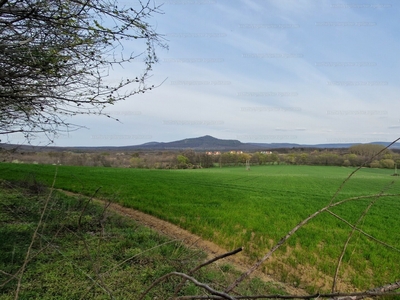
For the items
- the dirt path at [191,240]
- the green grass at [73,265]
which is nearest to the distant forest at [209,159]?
the dirt path at [191,240]

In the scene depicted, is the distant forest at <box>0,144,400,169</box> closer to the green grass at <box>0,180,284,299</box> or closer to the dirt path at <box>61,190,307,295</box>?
the dirt path at <box>61,190,307,295</box>

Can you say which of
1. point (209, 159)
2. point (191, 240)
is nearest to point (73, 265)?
point (191, 240)

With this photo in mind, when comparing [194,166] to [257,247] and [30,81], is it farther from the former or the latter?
[30,81]

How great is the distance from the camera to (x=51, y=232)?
5336 mm

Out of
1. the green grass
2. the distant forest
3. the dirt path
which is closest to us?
the green grass

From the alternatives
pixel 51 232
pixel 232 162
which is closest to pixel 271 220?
pixel 51 232

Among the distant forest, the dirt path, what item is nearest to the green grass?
the dirt path

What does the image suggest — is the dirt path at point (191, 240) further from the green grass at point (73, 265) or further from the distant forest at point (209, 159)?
the distant forest at point (209, 159)

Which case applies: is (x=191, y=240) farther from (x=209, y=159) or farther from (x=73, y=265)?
(x=209, y=159)

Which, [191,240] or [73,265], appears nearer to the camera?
[73,265]

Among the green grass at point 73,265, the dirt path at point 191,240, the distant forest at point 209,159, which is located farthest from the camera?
the distant forest at point 209,159

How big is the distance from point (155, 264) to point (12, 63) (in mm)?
4039

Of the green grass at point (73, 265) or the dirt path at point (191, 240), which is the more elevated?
the green grass at point (73, 265)

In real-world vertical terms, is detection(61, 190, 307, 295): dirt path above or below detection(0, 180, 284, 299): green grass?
below
